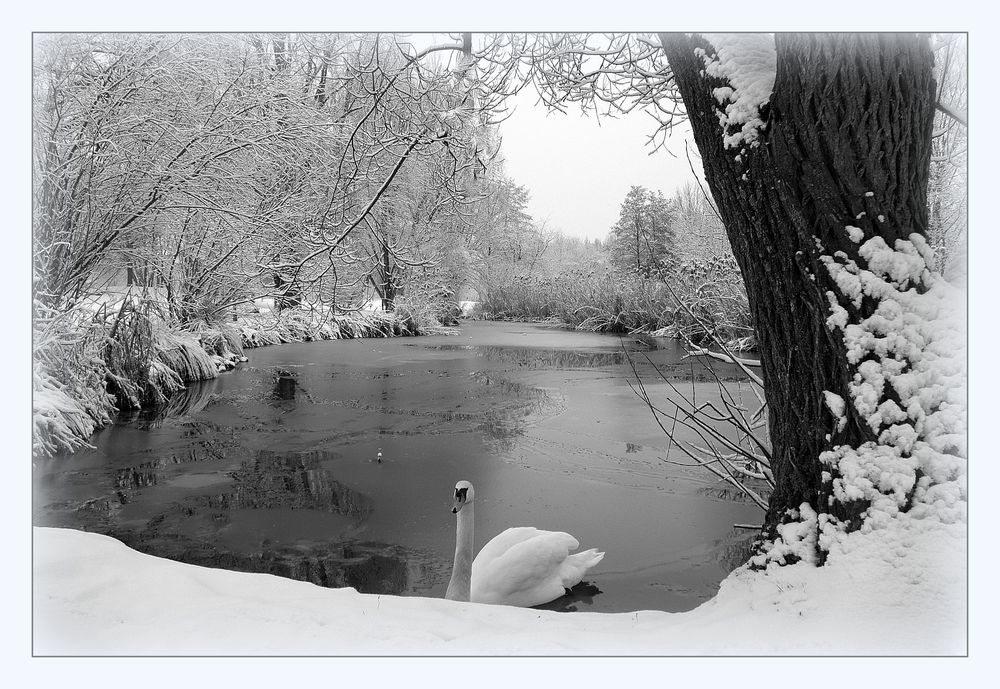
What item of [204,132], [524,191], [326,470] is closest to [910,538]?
[326,470]

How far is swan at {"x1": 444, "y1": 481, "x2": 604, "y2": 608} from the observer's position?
3.17 meters

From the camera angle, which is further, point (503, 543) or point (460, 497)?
point (503, 543)

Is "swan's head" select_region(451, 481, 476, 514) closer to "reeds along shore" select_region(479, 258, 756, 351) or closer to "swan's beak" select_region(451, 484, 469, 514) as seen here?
"swan's beak" select_region(451, 484, 469, 514)

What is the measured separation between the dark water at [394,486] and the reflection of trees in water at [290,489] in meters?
0.02

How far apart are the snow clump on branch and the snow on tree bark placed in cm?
3

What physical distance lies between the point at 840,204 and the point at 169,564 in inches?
117

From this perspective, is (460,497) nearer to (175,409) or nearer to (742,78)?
(742,78)

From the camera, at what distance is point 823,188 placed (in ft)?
7.45

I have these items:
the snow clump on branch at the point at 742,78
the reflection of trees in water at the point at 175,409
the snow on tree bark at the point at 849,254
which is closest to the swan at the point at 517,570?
the snow on tree bark at the point at 849,254

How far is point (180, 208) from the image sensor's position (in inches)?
303

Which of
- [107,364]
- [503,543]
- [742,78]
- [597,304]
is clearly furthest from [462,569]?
[597,304]

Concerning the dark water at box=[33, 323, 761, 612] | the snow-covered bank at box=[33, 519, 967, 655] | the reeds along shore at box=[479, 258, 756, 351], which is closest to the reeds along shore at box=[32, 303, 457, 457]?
the dark water at box=[33, 323, 761, 612]

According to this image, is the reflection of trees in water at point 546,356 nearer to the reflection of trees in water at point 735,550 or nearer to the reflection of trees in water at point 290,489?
the reflection of trees in water at point 290,489

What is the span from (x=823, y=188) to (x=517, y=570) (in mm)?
2066
